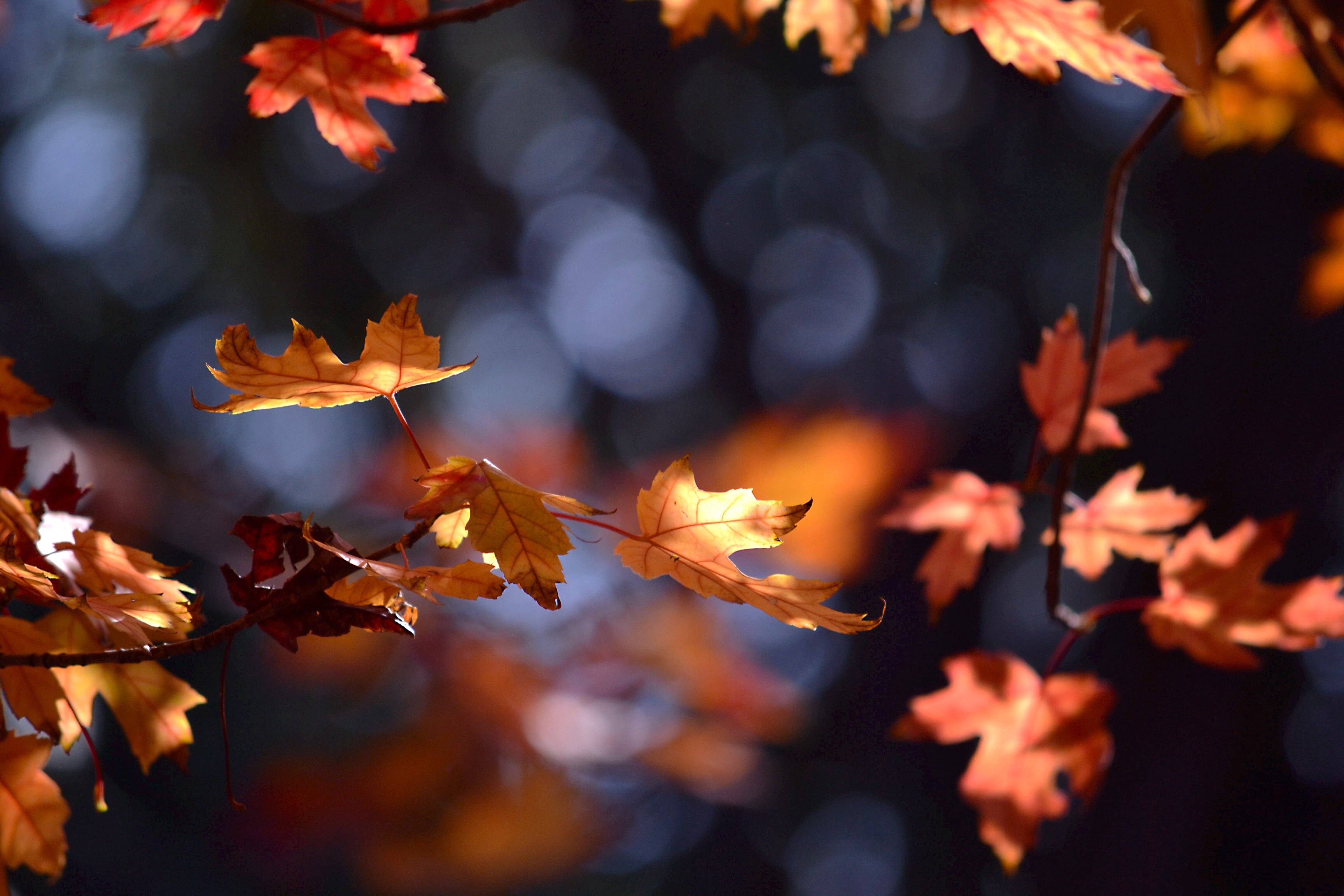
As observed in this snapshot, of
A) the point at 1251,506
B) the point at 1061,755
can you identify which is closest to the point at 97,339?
the point at 1061,755

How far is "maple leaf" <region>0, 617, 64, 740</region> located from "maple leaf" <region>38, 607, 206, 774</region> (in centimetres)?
7

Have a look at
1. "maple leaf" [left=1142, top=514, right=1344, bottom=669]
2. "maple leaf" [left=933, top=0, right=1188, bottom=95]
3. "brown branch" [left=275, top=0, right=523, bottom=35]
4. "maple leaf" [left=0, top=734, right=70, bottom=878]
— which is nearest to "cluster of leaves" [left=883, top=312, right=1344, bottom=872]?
"maple leaf" [left=1142, top=514, right=1344, bottom=669]

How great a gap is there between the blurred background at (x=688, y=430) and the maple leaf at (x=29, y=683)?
159 centimetres

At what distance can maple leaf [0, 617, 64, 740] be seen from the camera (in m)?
0.62

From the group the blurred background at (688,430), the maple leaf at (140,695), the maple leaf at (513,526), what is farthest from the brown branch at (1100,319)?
the blurred background at (688,430)

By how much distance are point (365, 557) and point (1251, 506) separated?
2.68 meters

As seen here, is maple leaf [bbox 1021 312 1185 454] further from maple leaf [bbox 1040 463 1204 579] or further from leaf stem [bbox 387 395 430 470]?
leaf stem [bbox 387 395 430 470]

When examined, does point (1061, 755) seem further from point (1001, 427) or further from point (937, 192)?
point (937, 192)

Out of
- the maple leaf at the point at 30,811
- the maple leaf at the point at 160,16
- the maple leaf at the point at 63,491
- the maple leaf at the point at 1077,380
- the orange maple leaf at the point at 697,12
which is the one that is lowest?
the maple leaf at the point at 30,811

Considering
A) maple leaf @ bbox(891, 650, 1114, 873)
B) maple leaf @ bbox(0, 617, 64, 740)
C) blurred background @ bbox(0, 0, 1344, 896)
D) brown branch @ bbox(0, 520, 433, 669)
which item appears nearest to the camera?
brown branch @ bbox(0, 520, 433, 669)

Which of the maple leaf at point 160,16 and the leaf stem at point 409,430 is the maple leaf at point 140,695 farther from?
the maple leaf at point 160,16

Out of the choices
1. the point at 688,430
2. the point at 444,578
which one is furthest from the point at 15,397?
the point at 688,430

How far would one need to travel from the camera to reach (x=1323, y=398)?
238cm

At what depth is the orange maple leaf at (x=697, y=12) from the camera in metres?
0.99
